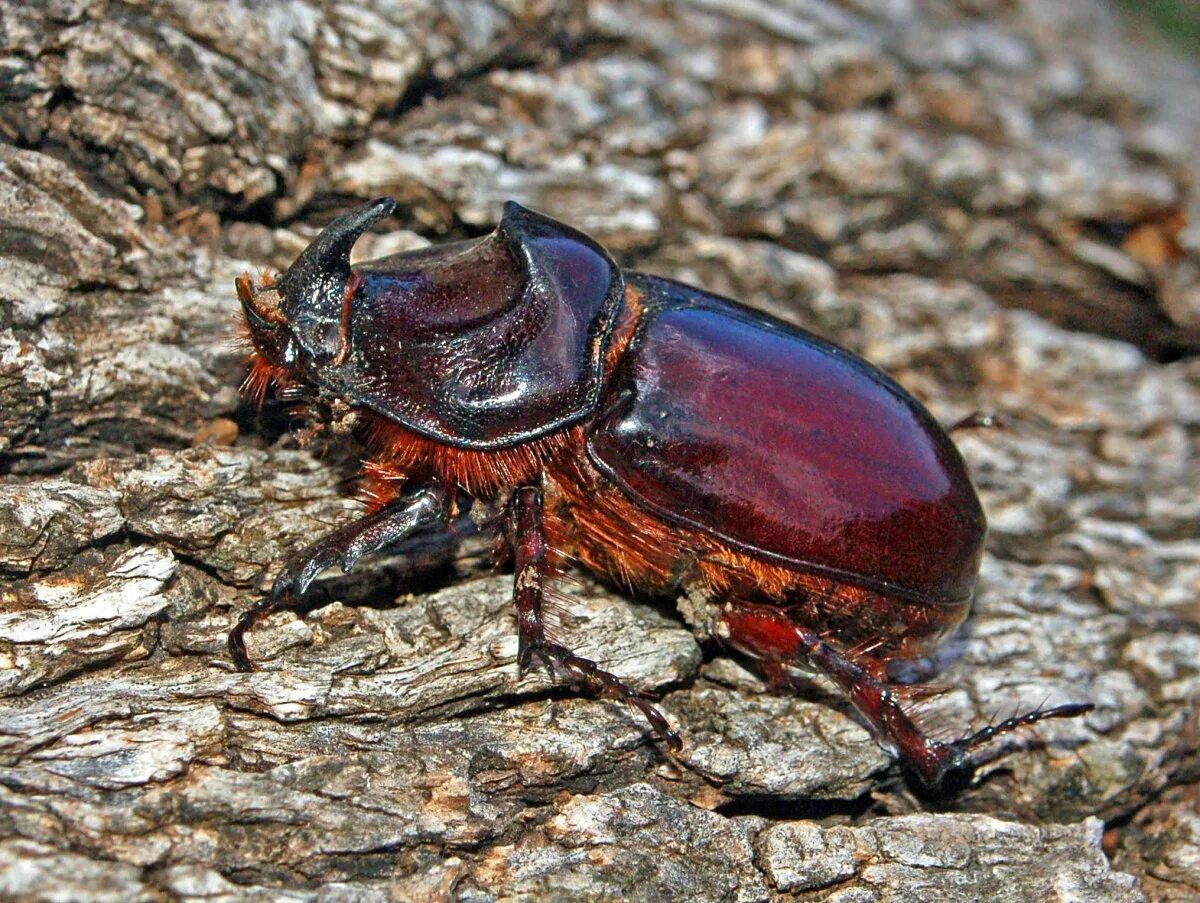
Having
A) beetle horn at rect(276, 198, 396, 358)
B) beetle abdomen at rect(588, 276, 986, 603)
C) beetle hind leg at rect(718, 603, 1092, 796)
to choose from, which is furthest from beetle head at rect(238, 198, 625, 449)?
beetle hind leg at rect(718, 603, 1092, 796)

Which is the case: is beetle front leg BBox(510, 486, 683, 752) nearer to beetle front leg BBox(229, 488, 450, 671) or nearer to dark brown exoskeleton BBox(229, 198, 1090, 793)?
dark brown exoskeleton BBox(229, 198, 1090, 793)

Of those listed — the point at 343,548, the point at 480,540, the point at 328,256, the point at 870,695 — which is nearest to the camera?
the point at 343,548

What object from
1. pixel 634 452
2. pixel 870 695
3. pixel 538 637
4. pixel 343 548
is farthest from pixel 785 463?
pixel 343 548

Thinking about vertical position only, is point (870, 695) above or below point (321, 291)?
below

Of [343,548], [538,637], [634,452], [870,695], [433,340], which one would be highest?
[433,340]

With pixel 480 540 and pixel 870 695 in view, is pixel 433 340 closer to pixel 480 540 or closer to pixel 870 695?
pixel 480 540

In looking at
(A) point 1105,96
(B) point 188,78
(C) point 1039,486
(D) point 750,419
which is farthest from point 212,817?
(A) point 1105,96
